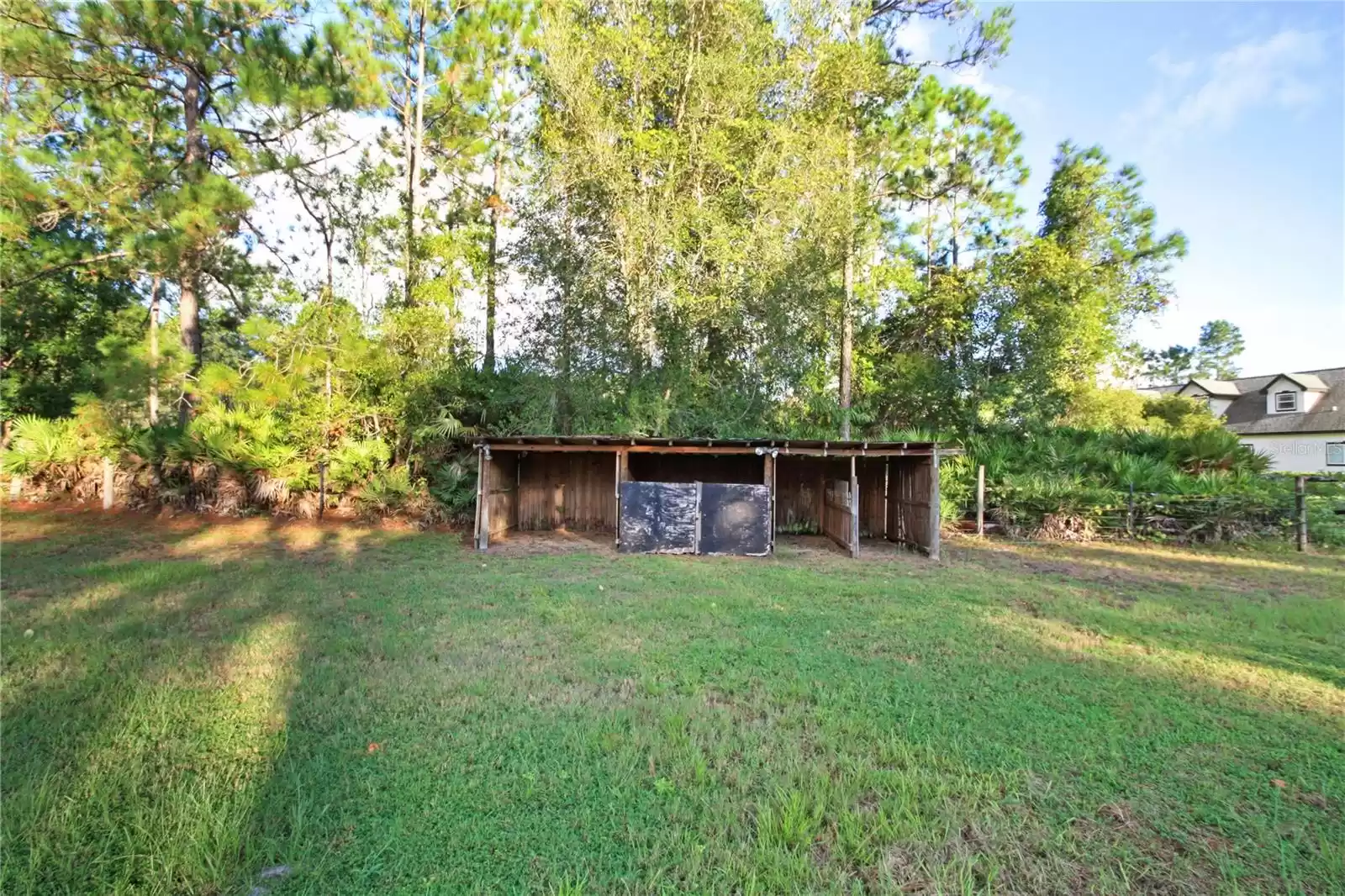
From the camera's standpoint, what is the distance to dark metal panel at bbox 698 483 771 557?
10.2 m

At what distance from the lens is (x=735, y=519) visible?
406 inches

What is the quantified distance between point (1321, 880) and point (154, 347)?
50.4 feet

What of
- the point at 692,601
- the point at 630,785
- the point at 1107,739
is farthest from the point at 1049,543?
the point at 630,785

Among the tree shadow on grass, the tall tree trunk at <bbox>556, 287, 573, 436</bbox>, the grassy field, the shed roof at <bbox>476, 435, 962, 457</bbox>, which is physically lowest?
the grassy field

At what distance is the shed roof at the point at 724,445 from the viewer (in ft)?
32.8

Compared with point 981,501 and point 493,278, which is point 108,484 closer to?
point 493,278

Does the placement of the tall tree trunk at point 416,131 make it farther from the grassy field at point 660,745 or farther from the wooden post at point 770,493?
the grassy field at point 660,745

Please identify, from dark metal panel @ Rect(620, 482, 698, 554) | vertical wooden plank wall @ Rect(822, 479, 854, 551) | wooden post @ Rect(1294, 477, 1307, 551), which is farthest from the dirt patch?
wooden post @ Rect(1294, 477, 1307, 551)

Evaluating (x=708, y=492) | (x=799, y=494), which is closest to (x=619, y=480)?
(x=708, y=492)

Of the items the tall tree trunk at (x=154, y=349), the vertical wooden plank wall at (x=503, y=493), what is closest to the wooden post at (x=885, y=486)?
the vertical wooden plank wall at (x=503, y=493)

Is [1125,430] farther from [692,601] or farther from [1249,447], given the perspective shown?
[692,601]

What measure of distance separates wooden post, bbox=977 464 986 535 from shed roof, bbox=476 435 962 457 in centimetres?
257

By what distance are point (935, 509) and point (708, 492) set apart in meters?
3.77

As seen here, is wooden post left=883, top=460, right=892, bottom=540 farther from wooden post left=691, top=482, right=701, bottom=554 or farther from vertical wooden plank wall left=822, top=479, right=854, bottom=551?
wooden post left=691, top=482, right=701, bottom=554
